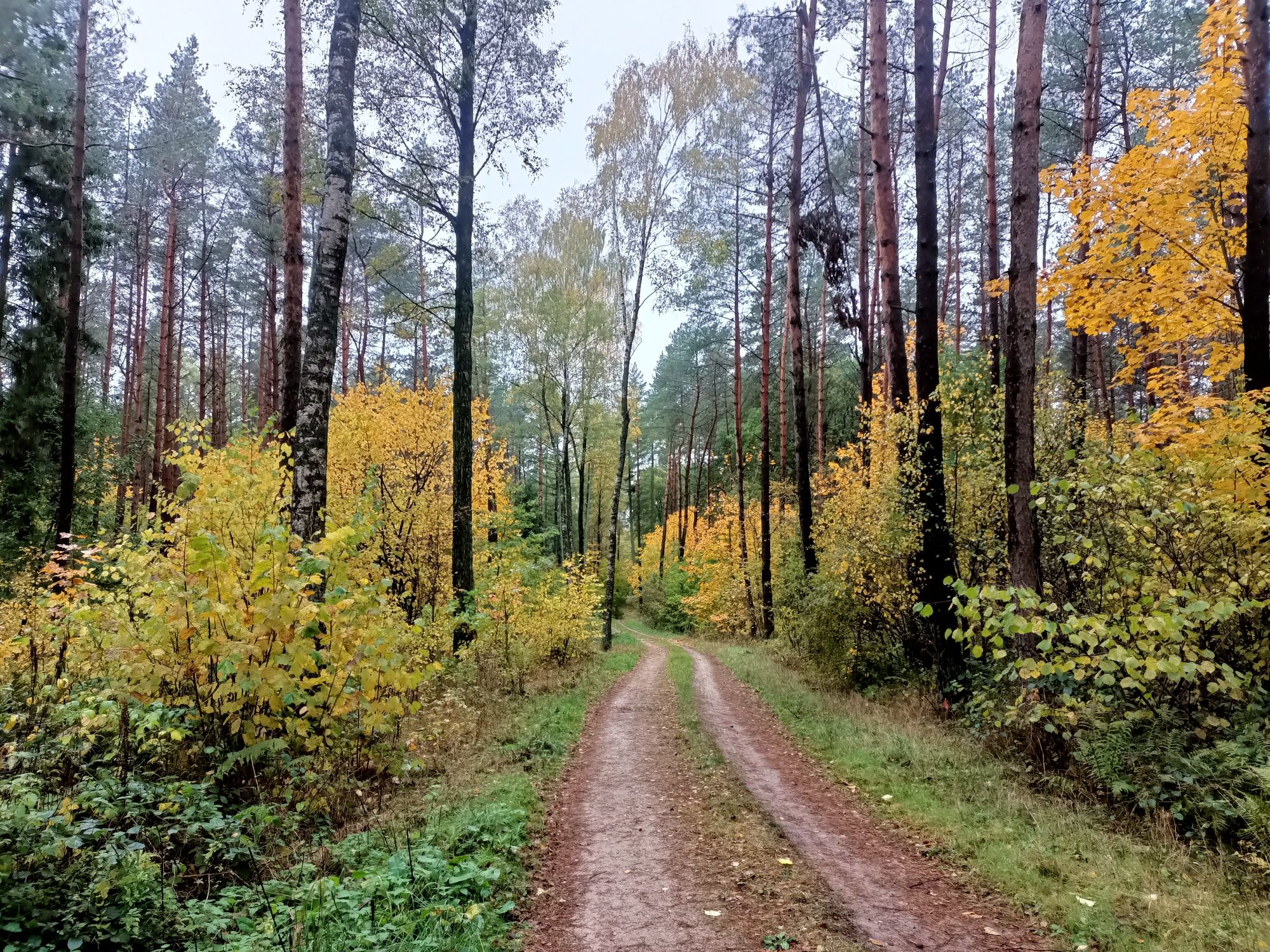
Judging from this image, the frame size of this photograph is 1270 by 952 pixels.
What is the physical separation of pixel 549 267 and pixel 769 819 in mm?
20042

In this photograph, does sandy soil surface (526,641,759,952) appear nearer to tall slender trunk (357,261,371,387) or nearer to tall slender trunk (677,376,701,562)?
tall slender trunk (357,261,371,387)

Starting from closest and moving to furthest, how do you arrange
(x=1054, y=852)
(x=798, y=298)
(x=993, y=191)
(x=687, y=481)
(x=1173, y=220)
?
(x=1054, y=852) → (x=1173, y=220) → (x=993, y=191) → (x=798, y=298) → (x=687, y=481)

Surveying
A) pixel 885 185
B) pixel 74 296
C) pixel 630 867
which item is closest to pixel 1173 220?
pixel 885 185

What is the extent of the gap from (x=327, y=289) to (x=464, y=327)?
446cm

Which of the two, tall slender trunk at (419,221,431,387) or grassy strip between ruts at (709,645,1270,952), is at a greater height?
tall slender trunk at (419,221,431,387)

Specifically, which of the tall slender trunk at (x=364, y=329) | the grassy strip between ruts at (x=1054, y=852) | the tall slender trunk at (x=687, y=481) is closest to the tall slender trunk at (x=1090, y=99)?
the grassy strip between ruts at (x=1054, y=852)

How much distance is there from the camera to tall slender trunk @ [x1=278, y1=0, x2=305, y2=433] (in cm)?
789

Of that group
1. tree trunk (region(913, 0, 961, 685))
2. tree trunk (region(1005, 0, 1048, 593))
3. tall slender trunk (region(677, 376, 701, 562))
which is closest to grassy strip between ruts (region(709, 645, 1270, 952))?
tree trunk (region(913, 0, 961, 685))

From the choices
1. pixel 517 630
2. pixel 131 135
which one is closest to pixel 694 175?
pixel 517 630

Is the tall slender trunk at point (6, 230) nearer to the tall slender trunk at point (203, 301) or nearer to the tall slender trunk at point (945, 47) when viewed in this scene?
the tall slender trunk at point (203, 301)

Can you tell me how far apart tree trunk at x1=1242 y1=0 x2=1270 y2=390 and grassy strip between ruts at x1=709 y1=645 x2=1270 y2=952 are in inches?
213

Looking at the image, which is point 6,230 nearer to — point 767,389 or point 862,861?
point 767,389

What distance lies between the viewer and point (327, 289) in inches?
271

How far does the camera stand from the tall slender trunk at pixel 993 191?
1209 centimetres
